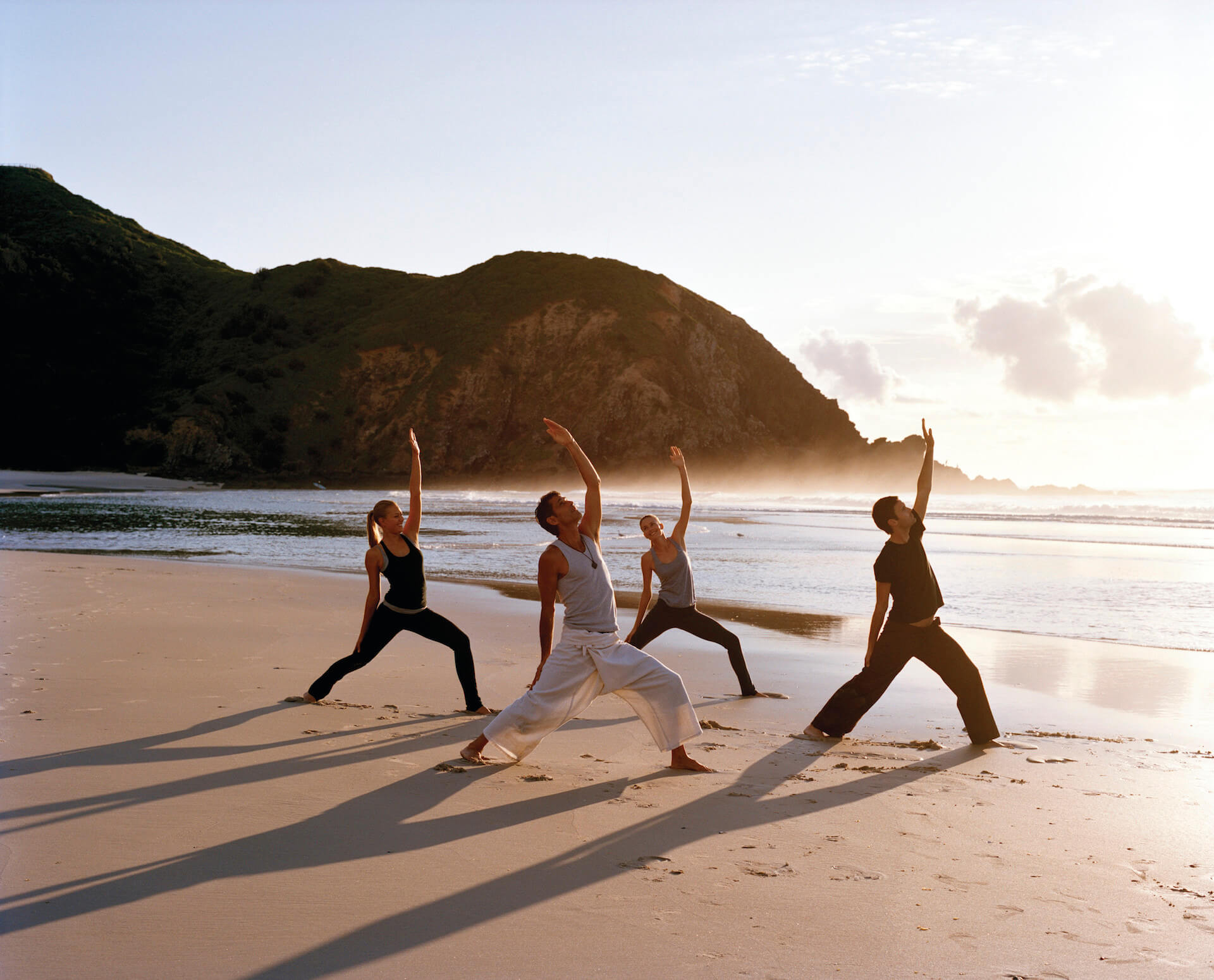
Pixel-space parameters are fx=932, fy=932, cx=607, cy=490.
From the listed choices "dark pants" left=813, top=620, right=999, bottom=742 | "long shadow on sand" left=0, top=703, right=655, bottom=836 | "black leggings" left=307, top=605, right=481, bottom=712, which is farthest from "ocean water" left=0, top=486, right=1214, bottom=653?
"long shadow on sand" left=0, top=703, right=655, bottom=836

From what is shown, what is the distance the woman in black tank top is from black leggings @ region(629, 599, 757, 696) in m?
1.53

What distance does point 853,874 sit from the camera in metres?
3.89

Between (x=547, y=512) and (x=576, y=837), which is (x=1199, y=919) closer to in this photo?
(x=576, y=837)

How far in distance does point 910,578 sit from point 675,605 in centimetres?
219

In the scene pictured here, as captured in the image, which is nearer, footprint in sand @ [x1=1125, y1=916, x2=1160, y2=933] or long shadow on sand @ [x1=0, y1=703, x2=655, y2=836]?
footprint in sand @ [x1=1125, y1=916, x2=1160, y2=933]

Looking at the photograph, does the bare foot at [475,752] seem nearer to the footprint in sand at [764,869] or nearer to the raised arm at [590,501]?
the raised arm at [590,501]

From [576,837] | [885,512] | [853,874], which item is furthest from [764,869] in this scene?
[885,512]

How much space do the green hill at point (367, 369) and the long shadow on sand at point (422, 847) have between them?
80.7 meters

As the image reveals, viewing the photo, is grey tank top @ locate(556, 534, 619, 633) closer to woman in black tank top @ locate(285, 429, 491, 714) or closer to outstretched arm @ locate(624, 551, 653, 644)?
woman in black tank top @ locate(285, 429, 491, 714)

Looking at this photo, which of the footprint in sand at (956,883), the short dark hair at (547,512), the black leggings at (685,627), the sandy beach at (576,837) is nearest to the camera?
the sandy beach at (576,837)

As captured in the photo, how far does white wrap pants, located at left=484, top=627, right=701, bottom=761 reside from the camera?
5.23 metres

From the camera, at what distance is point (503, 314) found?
351 ft

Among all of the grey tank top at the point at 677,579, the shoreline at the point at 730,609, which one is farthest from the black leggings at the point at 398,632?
the shoreline at the point at 730,609

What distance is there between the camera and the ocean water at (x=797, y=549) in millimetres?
13664
